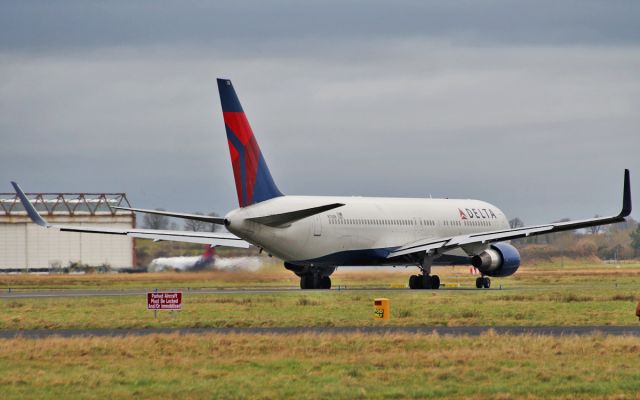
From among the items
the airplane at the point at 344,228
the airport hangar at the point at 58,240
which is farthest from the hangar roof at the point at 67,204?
the airplane at the point at 344,228

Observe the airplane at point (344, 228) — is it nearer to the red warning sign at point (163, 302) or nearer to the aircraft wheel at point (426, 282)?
the aircraft wheel at point (426, 282)

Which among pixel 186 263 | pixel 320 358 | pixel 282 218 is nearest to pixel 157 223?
pixel 186 263

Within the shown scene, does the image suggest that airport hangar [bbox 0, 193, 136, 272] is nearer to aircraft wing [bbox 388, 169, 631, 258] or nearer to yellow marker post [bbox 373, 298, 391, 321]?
aircraft wing [bbox 388, 169, 631, 258]

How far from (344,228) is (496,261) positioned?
9.43 meters

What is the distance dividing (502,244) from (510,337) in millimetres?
37476

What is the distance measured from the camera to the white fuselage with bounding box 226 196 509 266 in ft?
186

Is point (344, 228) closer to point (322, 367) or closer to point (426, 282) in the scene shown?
point (426, 282)

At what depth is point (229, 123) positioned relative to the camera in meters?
55.1

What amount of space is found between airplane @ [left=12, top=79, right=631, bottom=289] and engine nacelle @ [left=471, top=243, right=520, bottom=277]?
0.05m

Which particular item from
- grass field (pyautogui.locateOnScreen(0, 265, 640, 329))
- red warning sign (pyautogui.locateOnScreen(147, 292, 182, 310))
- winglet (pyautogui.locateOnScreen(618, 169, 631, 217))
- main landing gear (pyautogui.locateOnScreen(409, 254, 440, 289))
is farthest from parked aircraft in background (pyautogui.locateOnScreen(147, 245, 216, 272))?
red warning sign (pyautogui.locateOnScreen(147, 292, 182, 310))

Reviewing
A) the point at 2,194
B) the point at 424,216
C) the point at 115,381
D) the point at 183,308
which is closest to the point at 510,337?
the point at 115,381

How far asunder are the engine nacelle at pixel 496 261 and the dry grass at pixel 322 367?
3508 cm

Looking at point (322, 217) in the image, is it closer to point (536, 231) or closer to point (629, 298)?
point (536, 231)

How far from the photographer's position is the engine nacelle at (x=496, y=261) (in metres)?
66.5
